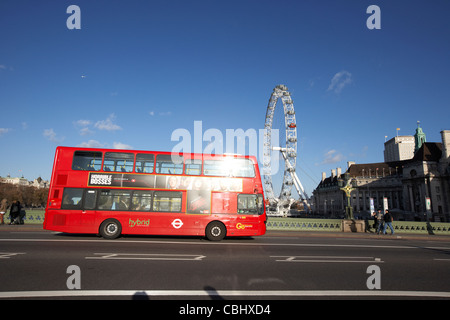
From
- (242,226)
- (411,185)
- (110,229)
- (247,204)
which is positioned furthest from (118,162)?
(411,185)

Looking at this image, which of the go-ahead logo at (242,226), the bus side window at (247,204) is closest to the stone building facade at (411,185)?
the bus side window at (247,204)

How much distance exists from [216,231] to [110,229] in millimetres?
5507

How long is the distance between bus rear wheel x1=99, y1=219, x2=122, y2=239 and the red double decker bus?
5 centimetres

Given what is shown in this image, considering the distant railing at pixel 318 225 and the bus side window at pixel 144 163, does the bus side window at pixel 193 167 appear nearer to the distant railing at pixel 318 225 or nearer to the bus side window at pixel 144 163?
the bus side window at pixel 144 163

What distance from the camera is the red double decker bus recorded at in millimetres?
14023

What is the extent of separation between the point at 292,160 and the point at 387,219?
47.1m

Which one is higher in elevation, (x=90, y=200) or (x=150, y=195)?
(x=150, y=195)

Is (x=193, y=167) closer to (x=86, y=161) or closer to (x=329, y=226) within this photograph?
(x=86, y=161)

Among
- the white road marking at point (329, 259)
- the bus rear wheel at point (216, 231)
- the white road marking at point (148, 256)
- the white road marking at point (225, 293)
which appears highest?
the bus rear wheel at point (216, 231)

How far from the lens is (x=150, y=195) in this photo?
14336mm

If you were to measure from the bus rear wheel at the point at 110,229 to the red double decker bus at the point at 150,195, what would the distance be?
0.05m

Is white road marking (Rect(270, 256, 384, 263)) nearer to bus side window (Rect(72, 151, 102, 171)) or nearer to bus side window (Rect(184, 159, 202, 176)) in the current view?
bus side window (Rect(184, 159, 202, 176))

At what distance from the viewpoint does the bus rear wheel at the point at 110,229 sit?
45.4ft
